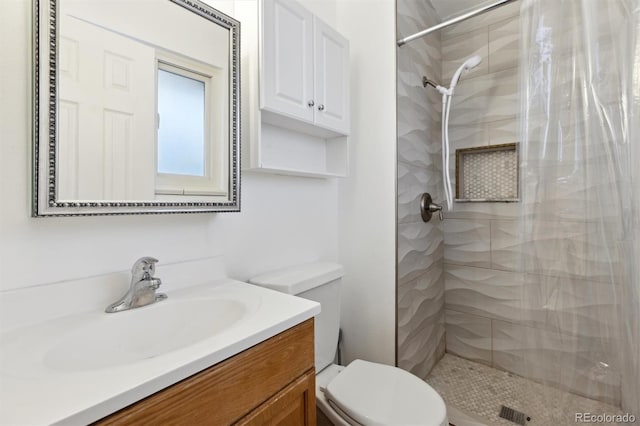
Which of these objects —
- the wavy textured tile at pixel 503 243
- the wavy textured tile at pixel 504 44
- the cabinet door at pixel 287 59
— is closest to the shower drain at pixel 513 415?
the wavy textured tile at pixel 503 243

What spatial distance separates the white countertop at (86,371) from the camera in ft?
1.41

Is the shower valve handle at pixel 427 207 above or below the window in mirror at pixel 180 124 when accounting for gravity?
below

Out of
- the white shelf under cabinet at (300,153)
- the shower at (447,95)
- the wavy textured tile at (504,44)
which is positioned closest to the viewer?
the white shelf under cabinet at (300,153)

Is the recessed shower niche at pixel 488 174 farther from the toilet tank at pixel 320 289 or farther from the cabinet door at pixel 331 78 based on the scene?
the toilet tank at pixel 320 289

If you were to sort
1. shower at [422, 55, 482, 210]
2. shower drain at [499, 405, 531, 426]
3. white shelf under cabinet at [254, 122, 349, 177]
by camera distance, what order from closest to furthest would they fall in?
white shelf under cabinet at [254, 122, 349, 177], shower drain at [499, 405, 531, 426], shower at [422, 55, 482, 210]

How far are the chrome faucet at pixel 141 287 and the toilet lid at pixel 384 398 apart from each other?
73 cm

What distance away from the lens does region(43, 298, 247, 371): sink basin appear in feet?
2.22

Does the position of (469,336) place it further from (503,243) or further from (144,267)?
(144,267)

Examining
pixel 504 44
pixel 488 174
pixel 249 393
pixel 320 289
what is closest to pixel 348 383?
pixel 320 289

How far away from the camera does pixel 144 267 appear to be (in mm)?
863

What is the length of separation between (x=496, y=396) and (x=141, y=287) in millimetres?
1932

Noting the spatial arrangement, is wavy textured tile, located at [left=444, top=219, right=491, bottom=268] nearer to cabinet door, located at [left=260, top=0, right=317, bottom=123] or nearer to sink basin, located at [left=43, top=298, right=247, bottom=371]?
cabinet door, located at [left=260, top=0, right=317, bottom=123]

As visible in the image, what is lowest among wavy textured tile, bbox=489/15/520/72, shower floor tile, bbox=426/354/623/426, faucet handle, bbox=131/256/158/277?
shower floor tile, bbox=426/354/623/426

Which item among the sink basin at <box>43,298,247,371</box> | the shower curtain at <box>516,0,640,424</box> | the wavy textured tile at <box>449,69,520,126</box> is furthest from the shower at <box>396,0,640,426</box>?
the sink basin at <box>43,298,247,371</box>
